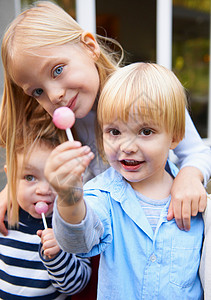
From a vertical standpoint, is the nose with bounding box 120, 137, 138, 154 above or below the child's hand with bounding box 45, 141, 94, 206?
below

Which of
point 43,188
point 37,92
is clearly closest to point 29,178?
point 43,188

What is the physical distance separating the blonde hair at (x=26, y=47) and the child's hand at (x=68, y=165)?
195 mm

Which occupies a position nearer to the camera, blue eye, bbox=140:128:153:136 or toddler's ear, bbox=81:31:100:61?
blue eye, bbox=140:128:153:136

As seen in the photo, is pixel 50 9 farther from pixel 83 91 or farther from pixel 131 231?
pixel 131 231

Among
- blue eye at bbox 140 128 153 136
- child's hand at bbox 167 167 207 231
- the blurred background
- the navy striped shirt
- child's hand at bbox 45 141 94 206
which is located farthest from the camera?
the blurred background

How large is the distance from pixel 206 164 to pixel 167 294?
27 cm

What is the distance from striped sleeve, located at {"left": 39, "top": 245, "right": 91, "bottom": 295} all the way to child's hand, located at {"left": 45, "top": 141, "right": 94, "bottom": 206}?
0.99 ft

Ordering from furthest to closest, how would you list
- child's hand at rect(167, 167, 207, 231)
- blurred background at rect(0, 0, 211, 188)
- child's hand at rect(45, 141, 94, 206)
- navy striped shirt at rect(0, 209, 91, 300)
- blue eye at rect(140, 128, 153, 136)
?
blurred background at rect(0, 0, 211, 188) < navy striped shirt at rect(0, 209, 91, 300) < child's hand at rect(167, 167, 207, 231) < blue eye at rect(140, 128, 153, 136) < child's hand at rect(45, 141, 94, 206)

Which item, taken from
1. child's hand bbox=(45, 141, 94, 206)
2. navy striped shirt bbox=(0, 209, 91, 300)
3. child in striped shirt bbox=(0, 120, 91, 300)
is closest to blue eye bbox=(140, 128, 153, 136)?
child's hand bbox=(45, 141, 94, 206)

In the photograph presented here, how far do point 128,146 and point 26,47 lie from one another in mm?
201

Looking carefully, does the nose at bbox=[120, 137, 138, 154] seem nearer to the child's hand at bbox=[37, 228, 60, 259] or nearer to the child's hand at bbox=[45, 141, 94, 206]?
the child's hand at bbox=[45, 141, 94, 206]

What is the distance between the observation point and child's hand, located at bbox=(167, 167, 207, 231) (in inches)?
20.1

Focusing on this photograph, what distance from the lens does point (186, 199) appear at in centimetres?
52

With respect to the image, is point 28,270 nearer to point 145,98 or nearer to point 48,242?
point 48,242
